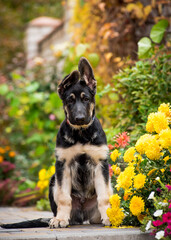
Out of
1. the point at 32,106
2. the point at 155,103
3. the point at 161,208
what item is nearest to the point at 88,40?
the point at 32,106

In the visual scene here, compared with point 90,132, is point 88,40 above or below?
above

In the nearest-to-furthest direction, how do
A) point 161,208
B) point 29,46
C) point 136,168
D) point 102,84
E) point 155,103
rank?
point 161,208
point 136,168
point 155,103
point 102,84
point 29,46

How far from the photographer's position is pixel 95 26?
690cm

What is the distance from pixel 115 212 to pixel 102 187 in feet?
0.97

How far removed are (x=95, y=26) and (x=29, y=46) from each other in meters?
8.52

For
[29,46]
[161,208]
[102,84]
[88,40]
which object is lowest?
[161,208]

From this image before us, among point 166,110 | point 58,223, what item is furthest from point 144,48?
point 58,223

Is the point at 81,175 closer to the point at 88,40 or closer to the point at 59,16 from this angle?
the point at 88,40

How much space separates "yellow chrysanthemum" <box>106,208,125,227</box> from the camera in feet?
10.5

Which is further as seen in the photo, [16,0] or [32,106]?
[16,0]

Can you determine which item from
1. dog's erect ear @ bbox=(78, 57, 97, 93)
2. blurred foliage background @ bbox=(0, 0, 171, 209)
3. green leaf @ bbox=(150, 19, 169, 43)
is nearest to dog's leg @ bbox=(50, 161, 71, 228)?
dog's erect ear @ bbox=(78, 57, 97, 93)

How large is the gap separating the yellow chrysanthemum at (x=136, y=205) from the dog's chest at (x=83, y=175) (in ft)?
1.97

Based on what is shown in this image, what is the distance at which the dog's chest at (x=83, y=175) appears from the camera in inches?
136

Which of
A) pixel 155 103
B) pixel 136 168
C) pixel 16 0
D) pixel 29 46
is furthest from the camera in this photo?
pixel 16 0
